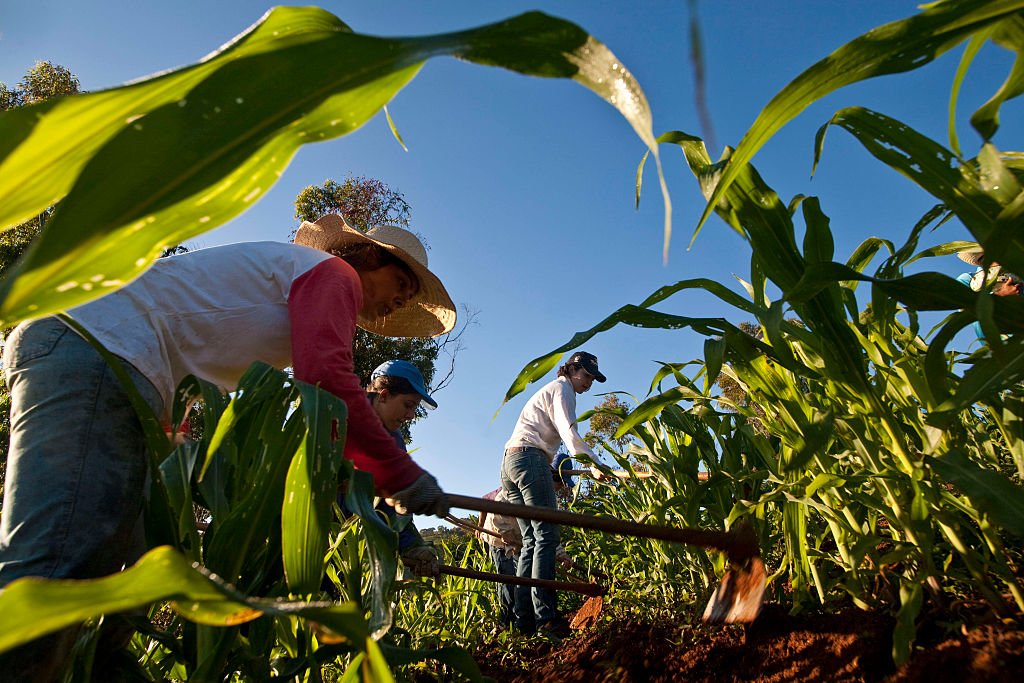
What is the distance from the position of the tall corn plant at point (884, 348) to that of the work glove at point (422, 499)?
0.49 meters

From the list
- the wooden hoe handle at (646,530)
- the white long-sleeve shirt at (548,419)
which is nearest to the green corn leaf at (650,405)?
the wooden hoe handle at (646,530)

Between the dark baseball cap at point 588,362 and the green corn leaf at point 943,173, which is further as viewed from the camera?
the dark baseball cap at point 588,362

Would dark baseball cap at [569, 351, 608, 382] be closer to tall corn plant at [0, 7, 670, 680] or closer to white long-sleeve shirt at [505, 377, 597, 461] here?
white long-sleeve shirt at [505, 377, 597, 461]

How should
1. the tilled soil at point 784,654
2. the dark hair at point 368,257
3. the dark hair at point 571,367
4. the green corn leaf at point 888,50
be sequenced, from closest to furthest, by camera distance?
the green corn leaf at point 888,50 → the tilled soil at point 784,654 → the dark hair at point 368,257 → the dark hair at point 571,367

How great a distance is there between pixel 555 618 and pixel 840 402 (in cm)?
266

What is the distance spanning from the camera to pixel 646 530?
1.44 m

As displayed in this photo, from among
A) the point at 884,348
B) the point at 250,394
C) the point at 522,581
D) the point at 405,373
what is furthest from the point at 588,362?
the point at 250,394

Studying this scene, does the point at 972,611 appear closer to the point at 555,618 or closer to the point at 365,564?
the point at 365,564

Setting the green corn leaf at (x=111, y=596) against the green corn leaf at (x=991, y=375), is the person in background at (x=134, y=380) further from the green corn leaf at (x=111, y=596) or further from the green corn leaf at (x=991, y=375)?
the green corn leaf at (x=991, y=375)

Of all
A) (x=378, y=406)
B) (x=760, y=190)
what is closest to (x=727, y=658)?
(x=760, y=190)

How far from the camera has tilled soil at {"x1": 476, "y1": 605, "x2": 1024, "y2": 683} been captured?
0.95 metres

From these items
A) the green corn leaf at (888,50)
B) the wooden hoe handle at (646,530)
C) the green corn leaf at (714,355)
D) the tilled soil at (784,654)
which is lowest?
the tilled soil at (784,654)

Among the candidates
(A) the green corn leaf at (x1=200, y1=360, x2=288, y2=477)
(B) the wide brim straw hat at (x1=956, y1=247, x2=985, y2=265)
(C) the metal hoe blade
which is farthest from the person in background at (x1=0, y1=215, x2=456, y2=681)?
(B) the wide brim straw hat at (x1=956, y1=247, x2=985, y2=265)

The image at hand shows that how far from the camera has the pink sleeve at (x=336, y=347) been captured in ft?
4.77
